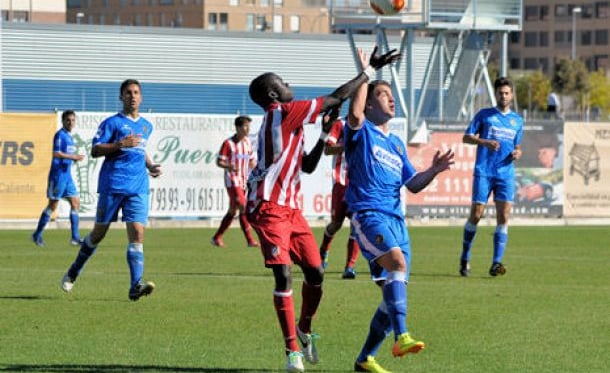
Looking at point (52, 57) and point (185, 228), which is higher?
point (52, 57)

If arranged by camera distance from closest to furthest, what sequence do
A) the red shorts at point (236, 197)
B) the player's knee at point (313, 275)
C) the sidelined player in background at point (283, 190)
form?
the sidelined player in background at point (283, 190) → the player's knee at point (313, 275) → the red shorts at point (236, 197)

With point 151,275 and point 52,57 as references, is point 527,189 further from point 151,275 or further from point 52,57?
point 52,57

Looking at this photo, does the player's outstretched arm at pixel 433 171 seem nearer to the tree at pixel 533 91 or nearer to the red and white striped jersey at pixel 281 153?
the red and white striped jersey at pixel 281 153

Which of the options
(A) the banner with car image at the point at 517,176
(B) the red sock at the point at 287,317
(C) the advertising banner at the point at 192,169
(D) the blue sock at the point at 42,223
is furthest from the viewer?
(A) the banner with car image at the point at 517,176

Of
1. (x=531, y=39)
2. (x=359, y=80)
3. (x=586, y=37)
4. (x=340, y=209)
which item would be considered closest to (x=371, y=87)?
(x=359, y=80)

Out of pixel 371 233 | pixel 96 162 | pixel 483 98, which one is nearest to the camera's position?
pixel 371 233

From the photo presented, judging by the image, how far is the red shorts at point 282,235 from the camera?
10.2 metres

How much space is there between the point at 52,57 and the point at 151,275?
155 feet

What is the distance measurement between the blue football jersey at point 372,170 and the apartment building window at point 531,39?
144 metres

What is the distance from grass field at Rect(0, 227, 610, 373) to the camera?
418 inches

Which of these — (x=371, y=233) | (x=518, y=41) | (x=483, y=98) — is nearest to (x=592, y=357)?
(x=371, y=233)

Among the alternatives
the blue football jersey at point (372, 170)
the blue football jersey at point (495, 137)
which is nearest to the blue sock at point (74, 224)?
the blue football jersey at point (495, 137)

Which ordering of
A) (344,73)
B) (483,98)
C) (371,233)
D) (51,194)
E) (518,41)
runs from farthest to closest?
(518,41) → (344,73) → (483,98) → (51,194) → (371,233)

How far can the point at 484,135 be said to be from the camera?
18.3m
